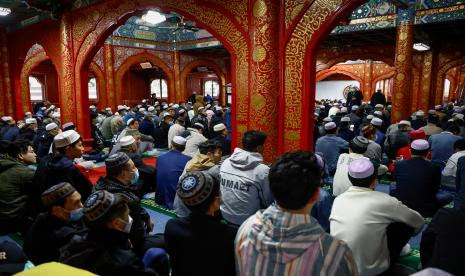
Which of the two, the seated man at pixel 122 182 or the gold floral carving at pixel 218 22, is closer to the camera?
the seated man at pixel 122 182

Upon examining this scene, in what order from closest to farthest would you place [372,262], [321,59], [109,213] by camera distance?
[109,213], [372,262], [321,59]

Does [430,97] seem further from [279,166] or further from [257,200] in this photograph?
[279,166]

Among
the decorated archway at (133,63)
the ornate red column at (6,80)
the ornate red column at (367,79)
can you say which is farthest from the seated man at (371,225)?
the ornate red column at (367,79)

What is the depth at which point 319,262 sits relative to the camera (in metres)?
1.23

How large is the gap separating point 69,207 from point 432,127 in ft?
19.6

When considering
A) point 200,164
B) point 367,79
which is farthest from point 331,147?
point 367,79

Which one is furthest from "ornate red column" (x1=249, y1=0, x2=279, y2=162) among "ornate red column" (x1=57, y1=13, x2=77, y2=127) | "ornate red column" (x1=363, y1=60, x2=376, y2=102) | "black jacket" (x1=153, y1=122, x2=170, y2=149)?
"ornate red column" (x1=363, y1=60, x2=376, y2=102)

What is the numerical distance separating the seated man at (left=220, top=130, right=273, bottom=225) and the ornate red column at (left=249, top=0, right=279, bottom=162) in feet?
6.43

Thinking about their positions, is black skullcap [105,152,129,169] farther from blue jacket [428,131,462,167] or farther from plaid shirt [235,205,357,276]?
blue jacket [428,131,462,167]

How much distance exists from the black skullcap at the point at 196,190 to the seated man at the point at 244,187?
1157 millimetres

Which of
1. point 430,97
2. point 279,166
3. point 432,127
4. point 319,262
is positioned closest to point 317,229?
point 319,262

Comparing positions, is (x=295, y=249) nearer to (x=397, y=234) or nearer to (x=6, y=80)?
(x=397, y=234)

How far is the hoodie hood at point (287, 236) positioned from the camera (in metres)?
1.24

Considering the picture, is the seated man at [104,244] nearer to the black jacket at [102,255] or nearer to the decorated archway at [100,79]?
the black jacket at [102,255]
